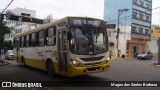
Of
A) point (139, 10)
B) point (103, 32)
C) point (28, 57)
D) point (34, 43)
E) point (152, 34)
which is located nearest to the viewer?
point (103, 32)

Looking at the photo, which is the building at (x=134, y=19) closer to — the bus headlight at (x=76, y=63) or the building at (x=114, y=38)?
the building at (x=114, y=38)

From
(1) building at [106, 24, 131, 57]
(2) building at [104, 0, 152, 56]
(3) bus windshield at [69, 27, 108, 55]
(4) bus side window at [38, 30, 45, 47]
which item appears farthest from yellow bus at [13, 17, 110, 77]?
(2) building at [104, 0, 152, 56]

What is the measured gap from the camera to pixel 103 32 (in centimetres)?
1446

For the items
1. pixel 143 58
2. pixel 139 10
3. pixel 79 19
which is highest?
pixel 139 10

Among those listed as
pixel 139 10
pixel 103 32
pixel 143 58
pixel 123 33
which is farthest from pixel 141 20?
pixel 103 32

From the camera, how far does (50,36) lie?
16.0m

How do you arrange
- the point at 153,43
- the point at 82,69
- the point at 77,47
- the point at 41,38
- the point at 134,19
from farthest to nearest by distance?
the point at 153,43 < the point at 134,19 < the point at 41,38 < the point at 77,47 < the point at 82,69

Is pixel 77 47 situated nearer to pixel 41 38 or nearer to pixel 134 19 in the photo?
pixel 41 38

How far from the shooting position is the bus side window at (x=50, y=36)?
50.6ft

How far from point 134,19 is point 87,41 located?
49096 millimetres

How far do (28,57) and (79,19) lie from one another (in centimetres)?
882

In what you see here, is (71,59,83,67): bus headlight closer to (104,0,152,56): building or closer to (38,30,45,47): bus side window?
(38,30,45,47): bus side window

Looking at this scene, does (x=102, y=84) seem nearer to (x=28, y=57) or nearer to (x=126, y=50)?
(x=28, y=57)

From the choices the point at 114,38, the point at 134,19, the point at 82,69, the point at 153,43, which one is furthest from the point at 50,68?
the point at 153,43
